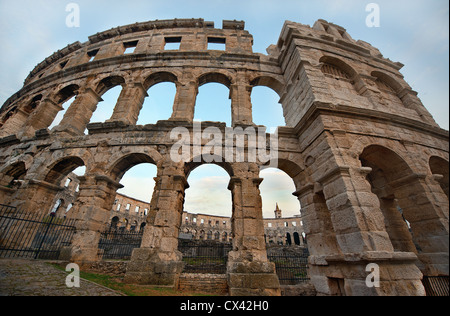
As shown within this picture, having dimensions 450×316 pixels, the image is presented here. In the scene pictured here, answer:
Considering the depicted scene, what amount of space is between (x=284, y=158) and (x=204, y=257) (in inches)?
309

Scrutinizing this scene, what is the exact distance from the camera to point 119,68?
10.2 meters

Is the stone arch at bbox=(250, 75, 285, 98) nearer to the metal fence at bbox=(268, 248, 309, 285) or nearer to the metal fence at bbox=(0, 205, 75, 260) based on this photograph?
the metal fence at bbox=(268, 248, 309, 285)

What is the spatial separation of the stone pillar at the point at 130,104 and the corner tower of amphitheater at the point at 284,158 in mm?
67

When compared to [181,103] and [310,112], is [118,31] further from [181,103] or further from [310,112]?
[310,112]

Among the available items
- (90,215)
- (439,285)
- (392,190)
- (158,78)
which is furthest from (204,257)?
(158,78)

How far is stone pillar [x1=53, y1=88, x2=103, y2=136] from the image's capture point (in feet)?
26.9

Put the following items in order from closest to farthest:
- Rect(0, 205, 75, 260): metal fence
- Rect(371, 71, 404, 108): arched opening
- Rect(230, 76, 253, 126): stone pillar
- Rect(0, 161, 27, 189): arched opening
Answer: Rect(0, 205, 75, 260): metal fence
Rect(230, 76, 253, 126): stone pillar
Rect(0, 161, 27, 189): arched opening
Rect(371, 71, 404, 108): arched opening

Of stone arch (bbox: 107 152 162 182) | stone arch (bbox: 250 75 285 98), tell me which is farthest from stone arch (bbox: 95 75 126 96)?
stone arch (bbox: 250 75 285 98)

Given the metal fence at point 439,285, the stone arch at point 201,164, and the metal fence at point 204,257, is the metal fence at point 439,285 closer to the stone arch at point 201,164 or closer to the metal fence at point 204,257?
the stone arch at point 201,164

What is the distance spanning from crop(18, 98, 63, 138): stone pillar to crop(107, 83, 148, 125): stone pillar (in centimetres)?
475
